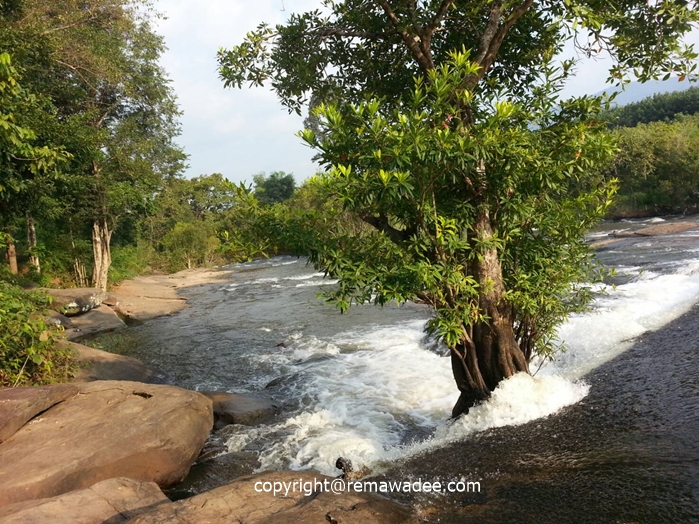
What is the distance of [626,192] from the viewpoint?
45.1 meters

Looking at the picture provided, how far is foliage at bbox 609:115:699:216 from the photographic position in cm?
4034

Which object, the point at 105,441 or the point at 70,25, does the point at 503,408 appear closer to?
the point at 105,441

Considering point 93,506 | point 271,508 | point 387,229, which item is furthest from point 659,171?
point 93,506

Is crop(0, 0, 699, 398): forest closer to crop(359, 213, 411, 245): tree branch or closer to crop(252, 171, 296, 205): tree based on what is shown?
crop(359, 213, 411, 245): tree branch

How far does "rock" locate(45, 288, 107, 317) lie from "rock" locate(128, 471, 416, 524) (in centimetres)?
1432

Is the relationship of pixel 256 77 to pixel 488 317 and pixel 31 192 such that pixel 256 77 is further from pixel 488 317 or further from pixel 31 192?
pixel 31 192

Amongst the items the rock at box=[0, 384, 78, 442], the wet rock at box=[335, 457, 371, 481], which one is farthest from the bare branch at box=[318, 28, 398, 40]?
the rock at box=[0, 384, 78, 442]

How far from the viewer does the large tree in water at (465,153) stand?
4.56 m

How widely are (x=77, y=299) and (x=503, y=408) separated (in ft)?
54.0

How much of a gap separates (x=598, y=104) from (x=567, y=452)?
3.83 metres

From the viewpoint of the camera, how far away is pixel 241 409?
26.1 feet

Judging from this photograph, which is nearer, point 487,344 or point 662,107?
point 487,344

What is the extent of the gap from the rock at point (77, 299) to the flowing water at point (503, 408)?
164 inches

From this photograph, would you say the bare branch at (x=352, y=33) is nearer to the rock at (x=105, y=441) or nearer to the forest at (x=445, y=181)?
the forest at (x=445, y=181)
